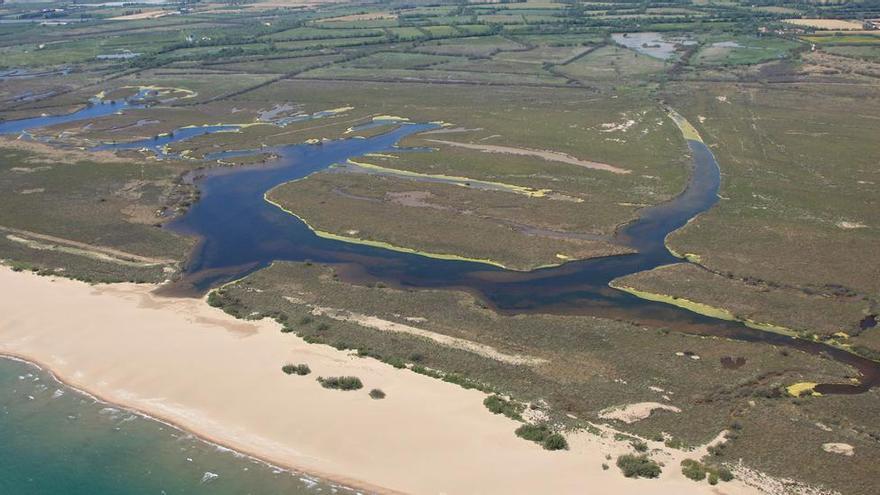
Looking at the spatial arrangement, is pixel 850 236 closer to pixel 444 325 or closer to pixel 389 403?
pixel 444 325

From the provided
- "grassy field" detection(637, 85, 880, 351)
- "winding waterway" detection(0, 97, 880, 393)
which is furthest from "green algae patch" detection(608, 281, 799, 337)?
"grassy field" detection(637, 85, 880, 351)

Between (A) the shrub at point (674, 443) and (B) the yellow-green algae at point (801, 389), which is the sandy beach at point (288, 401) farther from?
(B) the yellow-green algae at point (801, 389)

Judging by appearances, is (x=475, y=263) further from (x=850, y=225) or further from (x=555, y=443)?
(x=850, y=225)

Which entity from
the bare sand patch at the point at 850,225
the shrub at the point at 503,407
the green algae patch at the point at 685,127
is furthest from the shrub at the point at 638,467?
the green algae patch at the point at 685,127

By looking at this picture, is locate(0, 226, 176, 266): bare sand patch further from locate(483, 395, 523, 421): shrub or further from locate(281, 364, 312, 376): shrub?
locate(483, 395, 523, 421): shrub

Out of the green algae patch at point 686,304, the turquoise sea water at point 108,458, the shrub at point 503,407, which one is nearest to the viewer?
the turquoise sea water at point 108,458
